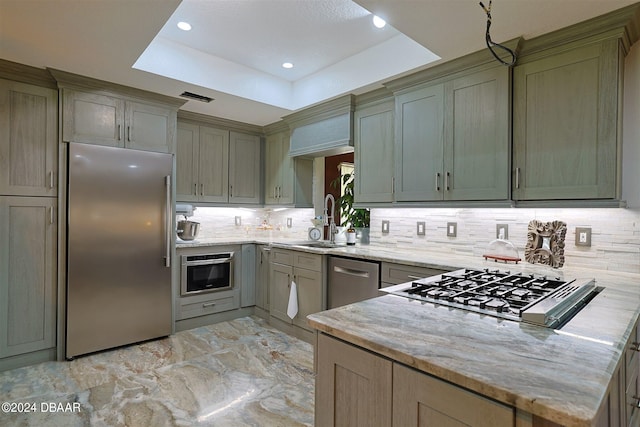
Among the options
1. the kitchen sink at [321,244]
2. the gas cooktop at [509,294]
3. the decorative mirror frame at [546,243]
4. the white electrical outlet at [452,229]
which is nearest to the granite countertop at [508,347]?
the gas cooktop at [509,294]

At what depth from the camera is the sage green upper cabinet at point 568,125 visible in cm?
192

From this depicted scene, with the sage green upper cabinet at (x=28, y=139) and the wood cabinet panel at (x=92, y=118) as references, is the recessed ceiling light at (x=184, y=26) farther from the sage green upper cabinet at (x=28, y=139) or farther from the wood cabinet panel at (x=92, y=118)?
the sage green upper cabinet at (x=28, y=139)

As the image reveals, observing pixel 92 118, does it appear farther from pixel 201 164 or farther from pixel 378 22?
pixel 378 22

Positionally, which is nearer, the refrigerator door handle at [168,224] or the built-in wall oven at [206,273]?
the refrigerator door handle at [168,224]

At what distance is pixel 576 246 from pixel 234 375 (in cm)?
258

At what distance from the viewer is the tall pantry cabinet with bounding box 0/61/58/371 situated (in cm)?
269

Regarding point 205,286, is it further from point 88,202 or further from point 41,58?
point 41,58

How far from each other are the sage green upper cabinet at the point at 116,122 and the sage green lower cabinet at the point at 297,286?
1.62 metres

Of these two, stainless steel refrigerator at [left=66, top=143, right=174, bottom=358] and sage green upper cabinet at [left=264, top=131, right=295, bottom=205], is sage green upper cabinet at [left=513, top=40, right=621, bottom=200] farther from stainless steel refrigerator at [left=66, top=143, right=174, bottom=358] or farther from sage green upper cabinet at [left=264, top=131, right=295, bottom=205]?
stainless steel refrigerator at [left=66, top=143, right=174, bottom=358]

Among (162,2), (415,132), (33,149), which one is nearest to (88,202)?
(33,149)

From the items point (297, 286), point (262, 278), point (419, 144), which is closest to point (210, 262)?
point (262, 278)

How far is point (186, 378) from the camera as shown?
8.41 feet

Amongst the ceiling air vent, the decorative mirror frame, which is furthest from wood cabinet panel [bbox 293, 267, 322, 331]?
the ceiling air vent

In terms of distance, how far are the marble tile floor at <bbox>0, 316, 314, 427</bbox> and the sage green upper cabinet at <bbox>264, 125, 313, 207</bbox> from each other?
170 cm
